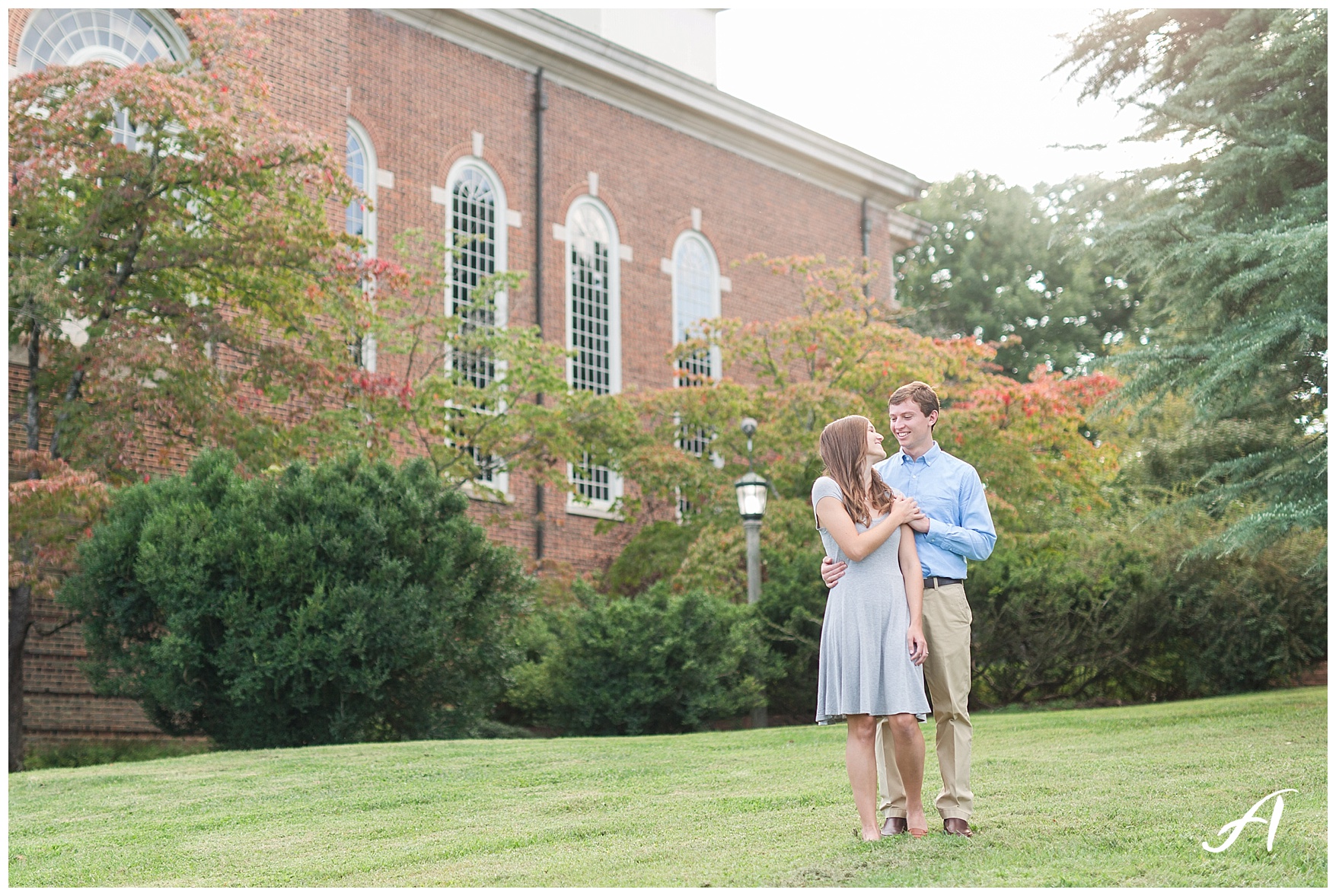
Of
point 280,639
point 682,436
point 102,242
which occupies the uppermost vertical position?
point 102,242

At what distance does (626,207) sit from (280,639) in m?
13.6

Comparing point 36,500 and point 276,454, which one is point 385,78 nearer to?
point 276,454

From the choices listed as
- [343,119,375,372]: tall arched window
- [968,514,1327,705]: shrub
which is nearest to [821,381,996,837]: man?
[968,514,1327,705]: shrub

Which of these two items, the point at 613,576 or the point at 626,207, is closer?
the point at 613,576

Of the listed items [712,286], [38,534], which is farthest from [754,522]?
[712,286]

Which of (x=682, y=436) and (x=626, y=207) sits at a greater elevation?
(x=626, y=207)

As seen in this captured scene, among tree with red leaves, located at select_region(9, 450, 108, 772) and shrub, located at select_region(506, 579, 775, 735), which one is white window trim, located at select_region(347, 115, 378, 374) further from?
shrub, located at select_region(506, 579, 775, 735)

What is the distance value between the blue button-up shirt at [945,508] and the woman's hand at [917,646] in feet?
1.12

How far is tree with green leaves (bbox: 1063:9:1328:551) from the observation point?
12586mm

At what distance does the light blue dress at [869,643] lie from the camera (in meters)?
5.77

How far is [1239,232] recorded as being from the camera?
519 inches

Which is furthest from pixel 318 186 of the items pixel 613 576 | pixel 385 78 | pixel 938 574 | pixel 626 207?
pixel 938 574

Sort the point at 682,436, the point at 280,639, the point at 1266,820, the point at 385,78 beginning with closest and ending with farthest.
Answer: the point at 1266,820, the point at 280,639, the point at 682,436, the point at 385,78

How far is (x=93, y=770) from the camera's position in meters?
11.5
